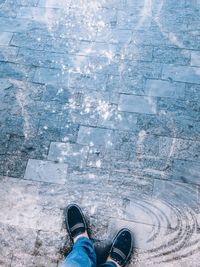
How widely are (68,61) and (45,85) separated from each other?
20.8 inches

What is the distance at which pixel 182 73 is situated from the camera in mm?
4363

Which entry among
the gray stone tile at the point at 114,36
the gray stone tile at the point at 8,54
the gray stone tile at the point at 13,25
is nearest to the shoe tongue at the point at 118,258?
the gray stone tile at the point at 114,36

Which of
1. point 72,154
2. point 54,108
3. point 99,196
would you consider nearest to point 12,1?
point 54,108

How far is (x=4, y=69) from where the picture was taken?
15.2 ft

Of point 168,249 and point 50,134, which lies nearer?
point 168,249

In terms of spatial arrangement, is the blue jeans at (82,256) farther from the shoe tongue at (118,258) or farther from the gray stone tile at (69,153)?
the gray stone tile at (69,153)

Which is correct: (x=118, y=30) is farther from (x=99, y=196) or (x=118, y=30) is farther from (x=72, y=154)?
(x=99, y=196)

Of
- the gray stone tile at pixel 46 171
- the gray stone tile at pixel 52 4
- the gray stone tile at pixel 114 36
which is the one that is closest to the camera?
the gray stone tile at pixel 46 171

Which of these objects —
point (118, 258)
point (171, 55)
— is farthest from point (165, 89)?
point (118, 258)

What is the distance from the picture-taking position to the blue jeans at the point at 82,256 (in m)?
3.19

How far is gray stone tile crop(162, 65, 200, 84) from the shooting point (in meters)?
4.32

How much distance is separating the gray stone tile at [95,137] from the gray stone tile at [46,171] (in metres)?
0.44

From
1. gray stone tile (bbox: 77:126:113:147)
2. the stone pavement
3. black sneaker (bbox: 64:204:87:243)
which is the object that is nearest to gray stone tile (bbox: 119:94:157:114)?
the stone pavement

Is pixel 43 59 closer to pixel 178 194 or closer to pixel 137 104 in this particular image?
pixel 137 104
